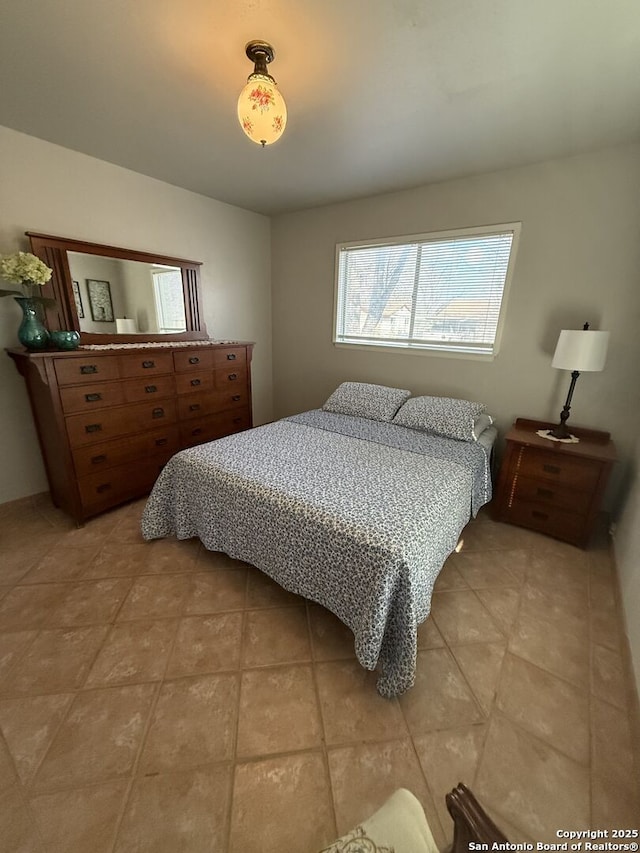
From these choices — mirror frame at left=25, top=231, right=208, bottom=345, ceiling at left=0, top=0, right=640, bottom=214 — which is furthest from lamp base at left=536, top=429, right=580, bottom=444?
mirror frame at left=25, top=231, right=208, bottom=345

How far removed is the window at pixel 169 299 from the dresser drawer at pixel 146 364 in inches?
20.1

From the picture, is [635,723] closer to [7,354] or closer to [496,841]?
[496,841]

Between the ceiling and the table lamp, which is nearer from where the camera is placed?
the ceiling

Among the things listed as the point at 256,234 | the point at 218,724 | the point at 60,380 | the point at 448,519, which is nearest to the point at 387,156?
the point at 256,234

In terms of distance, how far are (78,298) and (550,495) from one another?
11.2ft

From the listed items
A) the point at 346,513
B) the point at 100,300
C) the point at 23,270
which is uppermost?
the point at 23,270

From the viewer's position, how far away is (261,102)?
1.22 metres

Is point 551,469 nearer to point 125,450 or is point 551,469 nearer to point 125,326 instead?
point 125,450

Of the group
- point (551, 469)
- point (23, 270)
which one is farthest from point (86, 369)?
point (551, 469)

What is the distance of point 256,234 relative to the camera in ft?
11.2

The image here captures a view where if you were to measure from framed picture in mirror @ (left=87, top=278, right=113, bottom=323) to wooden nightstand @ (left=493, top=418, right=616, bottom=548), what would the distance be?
2968mm

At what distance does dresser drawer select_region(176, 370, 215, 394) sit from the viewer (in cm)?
257

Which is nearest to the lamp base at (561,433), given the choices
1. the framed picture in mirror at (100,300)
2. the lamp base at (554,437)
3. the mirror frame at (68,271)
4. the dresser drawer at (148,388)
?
the lamp base at (554,437)

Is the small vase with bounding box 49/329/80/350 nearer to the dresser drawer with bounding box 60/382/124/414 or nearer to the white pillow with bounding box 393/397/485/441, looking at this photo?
the dresser drawer with bounding box 60/382/124/414
